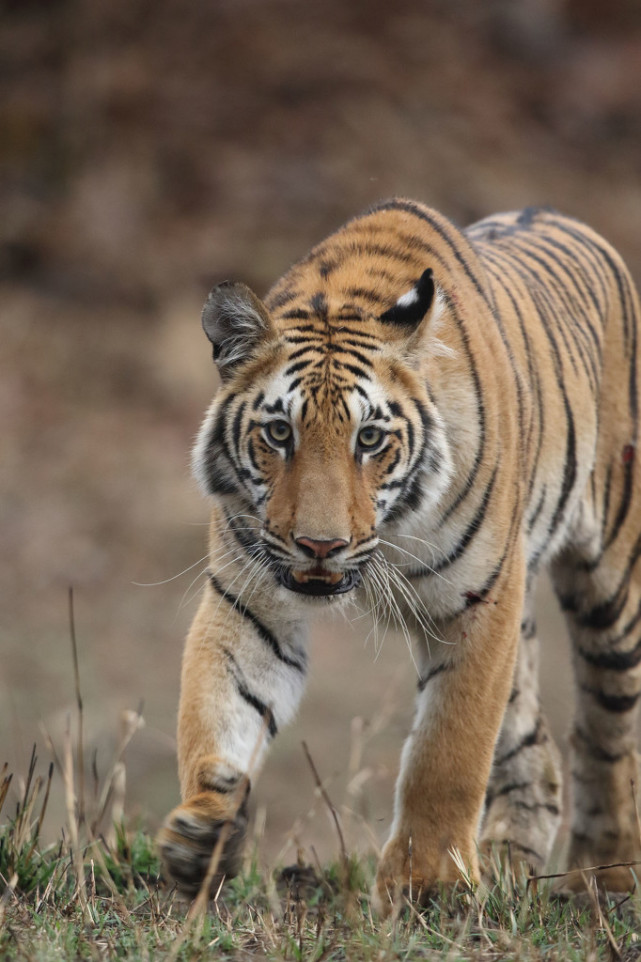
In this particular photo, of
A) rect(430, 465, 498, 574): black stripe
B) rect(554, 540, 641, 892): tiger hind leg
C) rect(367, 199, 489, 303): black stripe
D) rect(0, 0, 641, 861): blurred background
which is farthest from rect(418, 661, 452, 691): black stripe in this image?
rect(0, 0, 641, 861): blurred background

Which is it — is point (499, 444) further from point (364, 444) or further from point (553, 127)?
point (553, 127)

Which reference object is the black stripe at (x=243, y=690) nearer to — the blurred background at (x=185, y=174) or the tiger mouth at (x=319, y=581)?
the tiger mouth at (x=319, y=581)

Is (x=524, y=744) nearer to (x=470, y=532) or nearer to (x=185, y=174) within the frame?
(x=470, y=532)

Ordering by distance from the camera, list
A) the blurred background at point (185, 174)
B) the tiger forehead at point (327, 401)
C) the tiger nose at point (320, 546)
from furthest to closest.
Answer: the blurred background at point (185, 174), the tiger forehead at point (327, 401), the tiger nose at point (320, 546)

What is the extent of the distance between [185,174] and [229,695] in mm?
9812

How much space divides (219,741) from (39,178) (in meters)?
9.98

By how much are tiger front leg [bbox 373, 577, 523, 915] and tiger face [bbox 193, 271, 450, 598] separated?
1.36ft

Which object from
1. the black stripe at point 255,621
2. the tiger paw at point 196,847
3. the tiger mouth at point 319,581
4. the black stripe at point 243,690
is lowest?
the tiger paw at point 196,847

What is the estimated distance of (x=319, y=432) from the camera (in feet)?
9.99

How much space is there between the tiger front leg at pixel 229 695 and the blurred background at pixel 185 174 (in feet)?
22.1

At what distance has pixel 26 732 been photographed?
27.8ft

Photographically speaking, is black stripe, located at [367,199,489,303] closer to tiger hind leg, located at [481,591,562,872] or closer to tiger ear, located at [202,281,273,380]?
tiger ear, located at [202,281,273,380]

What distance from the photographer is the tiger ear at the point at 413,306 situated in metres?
3.18

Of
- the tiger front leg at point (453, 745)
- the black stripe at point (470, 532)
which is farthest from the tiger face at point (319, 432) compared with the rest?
the tiger front leg at point (453, 745)
